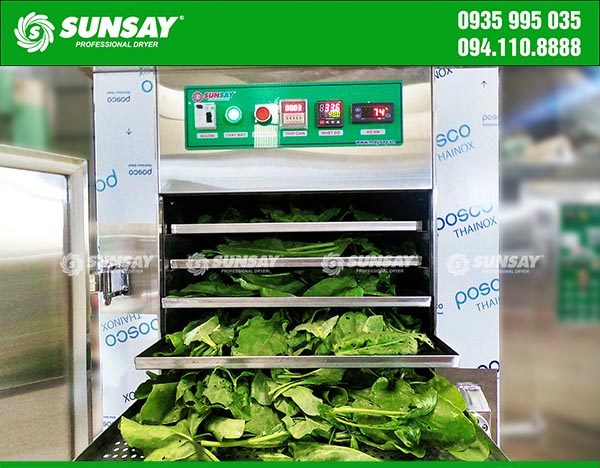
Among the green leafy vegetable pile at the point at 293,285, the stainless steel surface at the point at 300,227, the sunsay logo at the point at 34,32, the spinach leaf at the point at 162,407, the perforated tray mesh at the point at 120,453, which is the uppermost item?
the sunsay logo at the point at 34,32

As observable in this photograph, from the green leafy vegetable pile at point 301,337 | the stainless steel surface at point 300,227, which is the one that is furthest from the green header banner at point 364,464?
the stainless steel surface at point 300,227

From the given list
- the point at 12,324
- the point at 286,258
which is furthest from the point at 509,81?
the point at 12,324

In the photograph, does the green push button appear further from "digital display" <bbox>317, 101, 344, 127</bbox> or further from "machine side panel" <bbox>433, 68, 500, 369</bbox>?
"machine side panel" <bbox>433, 68, 500, 369</bbox>

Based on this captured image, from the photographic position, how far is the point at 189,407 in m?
1.31

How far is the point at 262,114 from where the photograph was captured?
4.98ft

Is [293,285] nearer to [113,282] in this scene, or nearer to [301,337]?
[301,337]

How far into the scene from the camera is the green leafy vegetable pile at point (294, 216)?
1.59 metres

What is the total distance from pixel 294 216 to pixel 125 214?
64 cm

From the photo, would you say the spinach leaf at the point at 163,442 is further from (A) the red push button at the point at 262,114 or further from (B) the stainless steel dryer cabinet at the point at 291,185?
(A) the red push button at the point at 262,114

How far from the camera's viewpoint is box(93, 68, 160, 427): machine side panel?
5.42ft

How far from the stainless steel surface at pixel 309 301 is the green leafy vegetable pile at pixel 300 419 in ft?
0.68

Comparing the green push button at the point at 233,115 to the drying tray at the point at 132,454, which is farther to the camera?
the green push button at the point at 233,115

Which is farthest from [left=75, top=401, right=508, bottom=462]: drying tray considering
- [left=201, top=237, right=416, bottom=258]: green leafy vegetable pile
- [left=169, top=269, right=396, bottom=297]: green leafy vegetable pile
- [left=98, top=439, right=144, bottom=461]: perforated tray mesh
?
[left=201, top=237, right=416, bottom=258]: green leafy vegetable pile

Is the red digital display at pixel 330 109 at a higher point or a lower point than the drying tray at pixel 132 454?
higher
